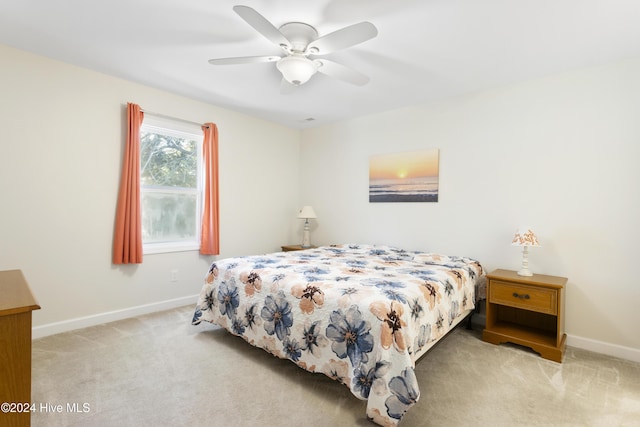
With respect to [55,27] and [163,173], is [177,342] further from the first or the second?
[55,27]

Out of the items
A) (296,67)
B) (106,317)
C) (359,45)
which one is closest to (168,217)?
(106,317)

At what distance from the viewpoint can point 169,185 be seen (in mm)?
3604

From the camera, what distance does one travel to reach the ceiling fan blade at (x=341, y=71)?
2227 mm

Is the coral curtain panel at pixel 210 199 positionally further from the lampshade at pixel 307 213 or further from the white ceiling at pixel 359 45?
the lampshade at pixel 307 213

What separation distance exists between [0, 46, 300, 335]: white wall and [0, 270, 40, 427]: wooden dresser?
1991mm

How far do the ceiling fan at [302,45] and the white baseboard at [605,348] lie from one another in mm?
2887

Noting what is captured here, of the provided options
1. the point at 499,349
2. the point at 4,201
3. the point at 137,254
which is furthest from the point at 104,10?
the point at 499,349

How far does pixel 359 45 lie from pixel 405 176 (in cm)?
179

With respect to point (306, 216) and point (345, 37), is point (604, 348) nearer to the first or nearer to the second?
point (345, 37)

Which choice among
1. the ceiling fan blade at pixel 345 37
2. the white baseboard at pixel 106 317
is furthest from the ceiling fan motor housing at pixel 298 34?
the white baseboard at pixel 106 317

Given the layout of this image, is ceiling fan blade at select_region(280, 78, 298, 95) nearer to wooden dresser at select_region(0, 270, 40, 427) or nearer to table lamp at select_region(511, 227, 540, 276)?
wooden dresser at select_region(0, 270, 40, 427)

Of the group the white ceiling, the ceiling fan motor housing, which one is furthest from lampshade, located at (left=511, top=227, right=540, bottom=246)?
the ceiling fan motor housing

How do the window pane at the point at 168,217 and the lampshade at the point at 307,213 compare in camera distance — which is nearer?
the window pane at the point at 168,217

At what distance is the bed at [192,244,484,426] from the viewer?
1.63m
